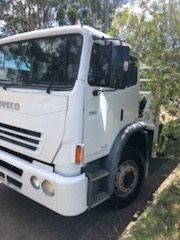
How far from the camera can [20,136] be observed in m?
3.46

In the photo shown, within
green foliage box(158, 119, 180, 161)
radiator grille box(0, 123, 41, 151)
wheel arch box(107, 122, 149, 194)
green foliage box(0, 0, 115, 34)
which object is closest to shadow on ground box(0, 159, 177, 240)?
wheel arch box(107, 122, 149, 194)

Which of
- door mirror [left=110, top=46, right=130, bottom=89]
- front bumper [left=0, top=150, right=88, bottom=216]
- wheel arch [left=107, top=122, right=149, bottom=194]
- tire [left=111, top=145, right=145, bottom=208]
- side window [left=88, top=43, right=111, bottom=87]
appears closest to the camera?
front bumper [left=0, top=150, right=88, bottom=216]

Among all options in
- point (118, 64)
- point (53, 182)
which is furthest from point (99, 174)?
point (118, 64)

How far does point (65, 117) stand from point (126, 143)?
1252 mm

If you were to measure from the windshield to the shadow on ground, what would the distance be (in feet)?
5.43

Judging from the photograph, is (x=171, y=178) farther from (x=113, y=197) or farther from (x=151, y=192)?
(x=113, y=197)

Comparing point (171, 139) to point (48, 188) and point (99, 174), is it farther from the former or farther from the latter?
point (48, 188)

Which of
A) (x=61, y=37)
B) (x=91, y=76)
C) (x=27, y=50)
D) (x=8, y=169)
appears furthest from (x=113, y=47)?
(x=8, y=169)

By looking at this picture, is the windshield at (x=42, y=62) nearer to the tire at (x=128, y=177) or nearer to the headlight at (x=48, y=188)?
the headlight at (x=48, y=188)

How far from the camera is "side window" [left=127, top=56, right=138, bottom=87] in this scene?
13.4 feet

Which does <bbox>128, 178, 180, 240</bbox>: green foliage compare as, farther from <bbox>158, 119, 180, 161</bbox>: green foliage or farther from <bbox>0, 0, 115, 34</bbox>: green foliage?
<bbox>0, 0, 115, 34</bbox>: green foliage

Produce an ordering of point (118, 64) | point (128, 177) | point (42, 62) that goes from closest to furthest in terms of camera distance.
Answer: point (118, 64)
point (42, 62)
point (128, 177)


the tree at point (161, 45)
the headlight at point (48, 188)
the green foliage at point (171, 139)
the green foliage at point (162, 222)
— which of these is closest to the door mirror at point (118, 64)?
the tree at point (161, 45)

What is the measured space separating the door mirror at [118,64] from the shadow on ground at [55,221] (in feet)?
5.66
